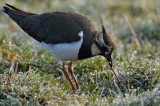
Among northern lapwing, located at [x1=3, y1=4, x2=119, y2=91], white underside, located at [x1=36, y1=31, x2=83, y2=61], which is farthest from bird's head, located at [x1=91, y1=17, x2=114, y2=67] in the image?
white underside, located at [x1=36, y1=31, x2=83, y2=61]

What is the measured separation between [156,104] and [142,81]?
101cm

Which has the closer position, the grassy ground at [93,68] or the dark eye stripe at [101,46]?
the grassy ground at [93,68]

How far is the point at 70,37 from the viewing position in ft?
15.3

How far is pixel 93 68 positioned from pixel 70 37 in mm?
1093

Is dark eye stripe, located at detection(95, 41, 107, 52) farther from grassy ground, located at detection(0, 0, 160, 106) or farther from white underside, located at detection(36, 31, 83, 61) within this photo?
grassy ground, located at detection(0, 0, 160, 106)

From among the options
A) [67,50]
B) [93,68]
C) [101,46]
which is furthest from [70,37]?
[93,68]

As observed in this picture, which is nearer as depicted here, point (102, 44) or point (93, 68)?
point (102, 44)

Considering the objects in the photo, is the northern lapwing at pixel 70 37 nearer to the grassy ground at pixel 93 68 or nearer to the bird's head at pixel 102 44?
the bird's head at pixel 102 44

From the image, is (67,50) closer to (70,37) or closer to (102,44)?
(70,37)

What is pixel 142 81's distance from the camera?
4570 mm

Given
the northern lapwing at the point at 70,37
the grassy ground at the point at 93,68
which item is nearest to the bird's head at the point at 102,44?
the northern lapwing at the point at 70,37

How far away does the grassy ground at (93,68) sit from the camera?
3.95m

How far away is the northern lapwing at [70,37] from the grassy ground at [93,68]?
16.0 inches

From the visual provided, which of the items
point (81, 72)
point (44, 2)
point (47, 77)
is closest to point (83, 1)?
point (44, 2)
